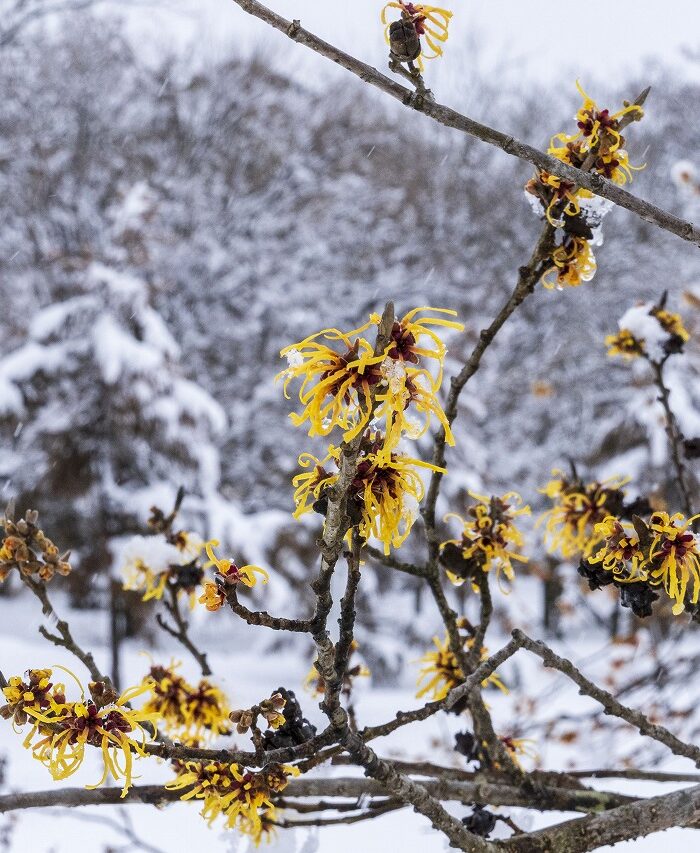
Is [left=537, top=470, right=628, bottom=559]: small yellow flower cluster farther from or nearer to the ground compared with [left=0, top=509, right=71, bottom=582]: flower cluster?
farther from the ground

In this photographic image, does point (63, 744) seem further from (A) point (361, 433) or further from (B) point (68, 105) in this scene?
(B) point (68, 105)

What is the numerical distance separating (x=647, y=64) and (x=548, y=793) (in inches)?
585

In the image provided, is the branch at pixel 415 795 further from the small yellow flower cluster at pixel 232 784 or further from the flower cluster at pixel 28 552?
the flower cluster at pixel 28 552

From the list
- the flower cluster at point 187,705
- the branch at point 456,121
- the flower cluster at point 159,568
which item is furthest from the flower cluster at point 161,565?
the branch at point 456,121

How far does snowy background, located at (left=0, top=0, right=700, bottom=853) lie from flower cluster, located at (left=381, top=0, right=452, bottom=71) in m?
3.78

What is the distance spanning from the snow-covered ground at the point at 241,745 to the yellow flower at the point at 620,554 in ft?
1.67

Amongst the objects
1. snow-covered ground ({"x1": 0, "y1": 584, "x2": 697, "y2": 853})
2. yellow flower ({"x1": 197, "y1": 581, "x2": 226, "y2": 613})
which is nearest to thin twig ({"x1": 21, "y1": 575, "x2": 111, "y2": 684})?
snow-covered ground ({"x1": 0, "y1": 584, "x2": 697, "y2": 853})

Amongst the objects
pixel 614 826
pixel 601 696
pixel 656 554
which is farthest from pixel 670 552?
pixel 614 826

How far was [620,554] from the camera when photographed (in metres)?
0.83

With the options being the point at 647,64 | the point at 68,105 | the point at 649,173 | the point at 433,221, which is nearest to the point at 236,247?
the point at 68,105

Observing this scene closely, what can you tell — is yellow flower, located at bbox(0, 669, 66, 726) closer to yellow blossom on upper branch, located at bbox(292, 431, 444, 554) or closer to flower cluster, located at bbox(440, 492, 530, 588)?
yellow blossom on upper branch, located at bbox(292, 431, 444, 554)

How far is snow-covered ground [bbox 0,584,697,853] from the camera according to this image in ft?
4.94

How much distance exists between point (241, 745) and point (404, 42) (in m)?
0.92

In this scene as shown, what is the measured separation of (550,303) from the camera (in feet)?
41.7
